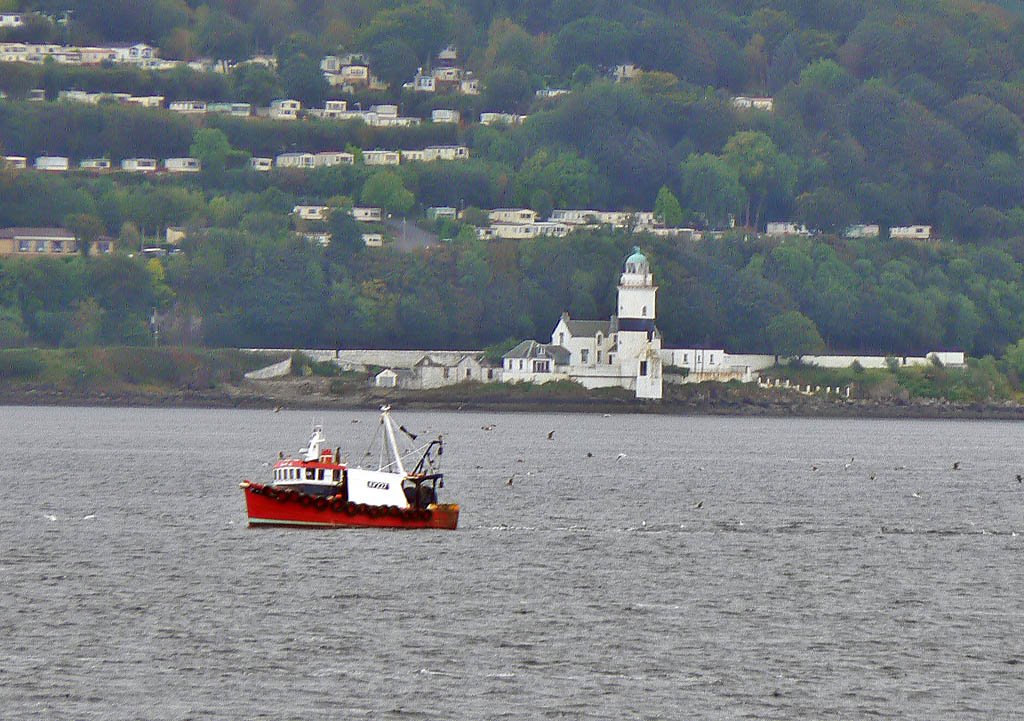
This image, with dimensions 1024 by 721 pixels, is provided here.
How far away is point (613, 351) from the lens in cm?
15888

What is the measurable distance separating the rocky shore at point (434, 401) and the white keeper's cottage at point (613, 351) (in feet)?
4.70

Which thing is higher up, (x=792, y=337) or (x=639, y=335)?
(x=792, y=337)

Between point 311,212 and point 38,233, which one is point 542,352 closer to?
point 311,212

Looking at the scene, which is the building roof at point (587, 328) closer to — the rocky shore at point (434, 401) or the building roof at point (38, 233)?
the rocky shore at point (434, 401)

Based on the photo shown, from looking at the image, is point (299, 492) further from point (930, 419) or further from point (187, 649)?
point (930, 419)

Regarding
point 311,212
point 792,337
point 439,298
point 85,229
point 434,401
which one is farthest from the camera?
point 311,212

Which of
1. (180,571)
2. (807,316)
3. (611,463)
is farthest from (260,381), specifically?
(180,571)

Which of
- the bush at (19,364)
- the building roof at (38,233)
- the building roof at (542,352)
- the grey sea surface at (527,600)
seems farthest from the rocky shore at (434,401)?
the grey sea surface at (527,600)

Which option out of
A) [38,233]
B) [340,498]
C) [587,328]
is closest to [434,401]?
[587,328]

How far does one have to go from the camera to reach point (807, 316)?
18412 centimetres

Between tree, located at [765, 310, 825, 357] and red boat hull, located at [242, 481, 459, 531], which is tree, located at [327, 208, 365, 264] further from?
red boat hull, located at [242, 481, 459, 531]

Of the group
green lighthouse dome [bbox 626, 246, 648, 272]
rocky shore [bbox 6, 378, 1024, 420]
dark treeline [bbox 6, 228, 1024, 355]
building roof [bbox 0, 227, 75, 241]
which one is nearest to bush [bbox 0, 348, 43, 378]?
rocky shore [bbox 6, 378, 1024, 420]

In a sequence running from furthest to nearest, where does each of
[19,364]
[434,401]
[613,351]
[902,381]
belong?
[902,381] < [19,364] < [434,401] < [613,351]

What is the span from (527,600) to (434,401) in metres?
106
